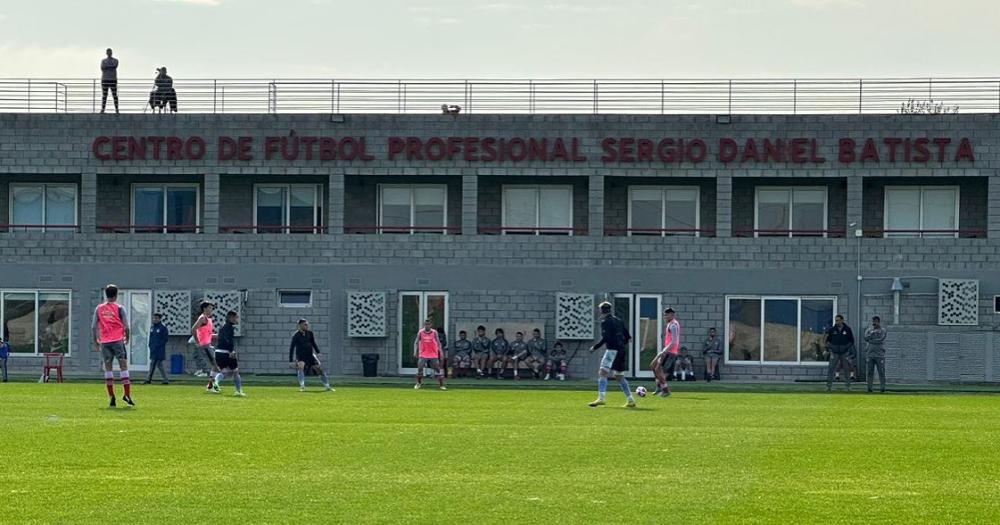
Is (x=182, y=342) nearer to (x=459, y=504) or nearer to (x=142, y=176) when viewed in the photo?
(x=142, y=176)

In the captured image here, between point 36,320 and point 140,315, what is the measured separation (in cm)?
294

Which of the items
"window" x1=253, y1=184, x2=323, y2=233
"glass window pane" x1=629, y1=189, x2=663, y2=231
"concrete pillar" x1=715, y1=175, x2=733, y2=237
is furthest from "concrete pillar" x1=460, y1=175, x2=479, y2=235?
"concrete pillar" x1=715, y1=175, x2=733, y2=237

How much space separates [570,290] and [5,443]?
27.2 meters

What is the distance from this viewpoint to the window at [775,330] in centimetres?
4388

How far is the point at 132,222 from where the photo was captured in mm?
46500

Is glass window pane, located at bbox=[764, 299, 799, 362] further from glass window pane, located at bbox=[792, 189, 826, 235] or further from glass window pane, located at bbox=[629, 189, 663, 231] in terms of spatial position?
glass window pane, located at bbox=[629, 189, 663, 231]

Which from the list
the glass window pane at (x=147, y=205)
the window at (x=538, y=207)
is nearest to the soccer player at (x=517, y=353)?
the window at (x=538, y=207)

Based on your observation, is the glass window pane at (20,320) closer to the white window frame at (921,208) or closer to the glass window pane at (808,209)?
the glass window pane at (808,209)

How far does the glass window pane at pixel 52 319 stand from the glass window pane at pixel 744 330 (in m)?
18.1

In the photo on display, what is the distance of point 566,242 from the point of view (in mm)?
44188

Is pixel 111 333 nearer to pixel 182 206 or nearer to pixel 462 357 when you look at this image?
pixel 462 357

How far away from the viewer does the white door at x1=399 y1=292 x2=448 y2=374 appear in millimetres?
44062

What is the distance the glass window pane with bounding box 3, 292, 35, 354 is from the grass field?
1925cm

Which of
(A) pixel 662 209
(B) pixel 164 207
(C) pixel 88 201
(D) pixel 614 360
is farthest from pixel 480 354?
(D) pixel 614 360
